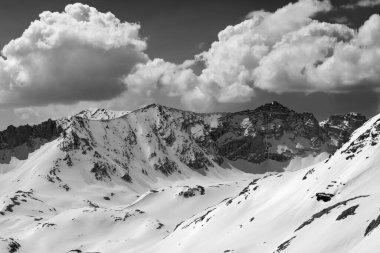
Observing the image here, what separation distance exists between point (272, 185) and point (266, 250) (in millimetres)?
60862

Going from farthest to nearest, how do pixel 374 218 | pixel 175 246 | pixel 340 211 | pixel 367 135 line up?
pixel 175 246 < pixel 367 135 < pixel 340 211 < pixel 374 218

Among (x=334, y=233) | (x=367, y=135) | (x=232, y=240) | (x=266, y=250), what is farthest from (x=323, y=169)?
(x=334, y=233)

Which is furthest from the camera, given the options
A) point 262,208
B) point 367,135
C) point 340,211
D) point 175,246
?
point 175,246

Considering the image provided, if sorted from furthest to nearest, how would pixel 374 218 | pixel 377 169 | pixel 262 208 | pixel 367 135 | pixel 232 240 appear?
1. pixel 262 208
2. pixel 367 135
3. pixel 232 240
4. pixel 377 169
5. pixel 374 218

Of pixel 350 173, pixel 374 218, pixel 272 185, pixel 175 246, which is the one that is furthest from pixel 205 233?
pixel 374 218

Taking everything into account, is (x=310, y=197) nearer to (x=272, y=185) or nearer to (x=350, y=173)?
(x=350, y=173)

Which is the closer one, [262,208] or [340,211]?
[340,211]

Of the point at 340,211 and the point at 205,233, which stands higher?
the point at 205,233

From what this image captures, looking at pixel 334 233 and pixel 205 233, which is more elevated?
pixel 205 233

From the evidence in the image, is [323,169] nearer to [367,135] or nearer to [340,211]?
[367,135]

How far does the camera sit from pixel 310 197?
104 m

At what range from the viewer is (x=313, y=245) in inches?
2314

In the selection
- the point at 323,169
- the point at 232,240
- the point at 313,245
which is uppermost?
the point at 323,169

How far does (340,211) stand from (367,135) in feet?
175
